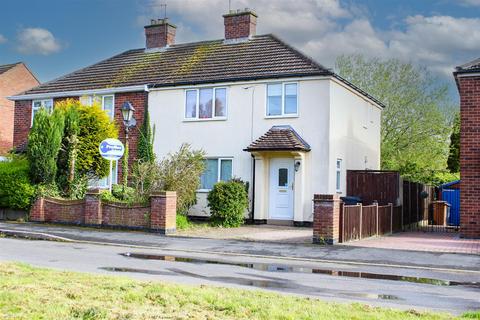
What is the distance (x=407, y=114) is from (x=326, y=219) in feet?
82.7

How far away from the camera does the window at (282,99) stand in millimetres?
22812

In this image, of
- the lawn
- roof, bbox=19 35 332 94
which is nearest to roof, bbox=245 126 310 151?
roof, bbox=19 35 332 94

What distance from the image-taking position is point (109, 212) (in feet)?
63.7

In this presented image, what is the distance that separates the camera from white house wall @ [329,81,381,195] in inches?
892

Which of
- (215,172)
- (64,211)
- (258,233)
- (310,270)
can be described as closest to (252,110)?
(215,172)

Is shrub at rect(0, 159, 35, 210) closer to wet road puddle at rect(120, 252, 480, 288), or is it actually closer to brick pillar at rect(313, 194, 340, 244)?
wet road puddle at rect(120, 252, 480, 288)

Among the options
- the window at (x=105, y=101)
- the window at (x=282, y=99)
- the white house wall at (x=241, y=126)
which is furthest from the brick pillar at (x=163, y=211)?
the window at (x=105, y=101)

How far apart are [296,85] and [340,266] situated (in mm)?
11327

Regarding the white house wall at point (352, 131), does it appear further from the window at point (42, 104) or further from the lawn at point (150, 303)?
the lawn at point (150, 303)

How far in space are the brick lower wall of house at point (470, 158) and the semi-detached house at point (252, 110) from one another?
5.24m

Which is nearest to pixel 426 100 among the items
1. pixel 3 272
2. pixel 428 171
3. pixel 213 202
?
pixel 428 171

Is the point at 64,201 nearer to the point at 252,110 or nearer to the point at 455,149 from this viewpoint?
the point at 252,110

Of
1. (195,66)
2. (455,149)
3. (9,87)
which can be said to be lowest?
(455,149)

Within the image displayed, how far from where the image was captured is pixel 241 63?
24891 millimetres
